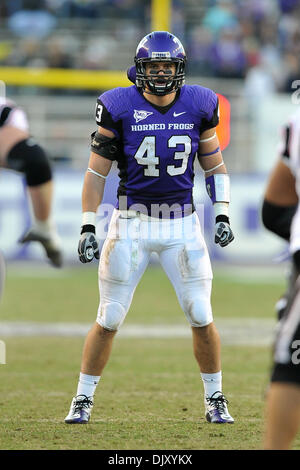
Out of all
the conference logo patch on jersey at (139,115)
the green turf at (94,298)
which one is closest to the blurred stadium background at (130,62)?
the green turf at (94,298)

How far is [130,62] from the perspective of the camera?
15078mm

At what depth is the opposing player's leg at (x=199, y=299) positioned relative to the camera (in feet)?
15.0

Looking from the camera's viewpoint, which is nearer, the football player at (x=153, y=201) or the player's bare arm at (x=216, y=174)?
the football player at (x=153, y=201)

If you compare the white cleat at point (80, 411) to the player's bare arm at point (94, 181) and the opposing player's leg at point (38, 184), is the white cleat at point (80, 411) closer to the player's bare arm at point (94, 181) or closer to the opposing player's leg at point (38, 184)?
the opposing player's leg at point (38, 184)

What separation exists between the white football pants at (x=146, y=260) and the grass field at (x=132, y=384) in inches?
22.2

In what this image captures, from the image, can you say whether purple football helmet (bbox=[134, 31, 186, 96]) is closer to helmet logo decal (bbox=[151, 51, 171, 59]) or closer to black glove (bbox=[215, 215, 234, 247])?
helmet logo decal (bbox=[151, 51, 171, 59])

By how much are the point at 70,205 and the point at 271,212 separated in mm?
8376

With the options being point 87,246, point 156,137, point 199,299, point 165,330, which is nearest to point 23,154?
point 87,246

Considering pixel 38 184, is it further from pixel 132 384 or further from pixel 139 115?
pixel 132 384

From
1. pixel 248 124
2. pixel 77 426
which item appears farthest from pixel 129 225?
pixel 248 124

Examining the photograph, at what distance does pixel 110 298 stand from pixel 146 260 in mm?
277

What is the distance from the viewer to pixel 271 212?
342 cm
